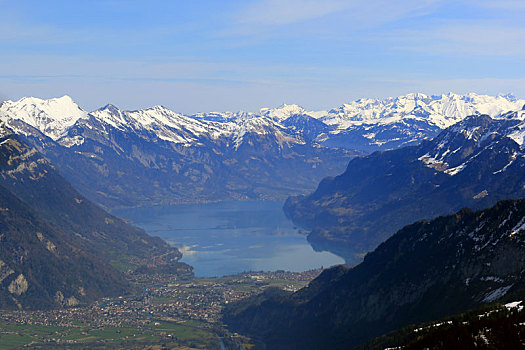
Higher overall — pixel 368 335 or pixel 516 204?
pixel 516 204

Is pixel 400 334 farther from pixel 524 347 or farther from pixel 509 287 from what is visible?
pixel 524 347

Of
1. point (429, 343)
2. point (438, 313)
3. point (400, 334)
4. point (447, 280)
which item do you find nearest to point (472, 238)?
point (447, 280)

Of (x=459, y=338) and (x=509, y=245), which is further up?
(x=509, y=245)

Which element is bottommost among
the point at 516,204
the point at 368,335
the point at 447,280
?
the point at 368,335

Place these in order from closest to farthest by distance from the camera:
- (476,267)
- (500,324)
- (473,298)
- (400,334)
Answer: (500,324)
(400,334)
(473,298)
(476,267)

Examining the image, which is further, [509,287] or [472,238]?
[472,238]

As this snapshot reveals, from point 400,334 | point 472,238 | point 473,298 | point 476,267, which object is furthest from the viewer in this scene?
point 472,238

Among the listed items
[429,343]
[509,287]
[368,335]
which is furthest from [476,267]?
[429,343]

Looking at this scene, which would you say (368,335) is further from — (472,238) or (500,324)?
(500,324)

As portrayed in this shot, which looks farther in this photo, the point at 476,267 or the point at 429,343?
the point at 476,267
